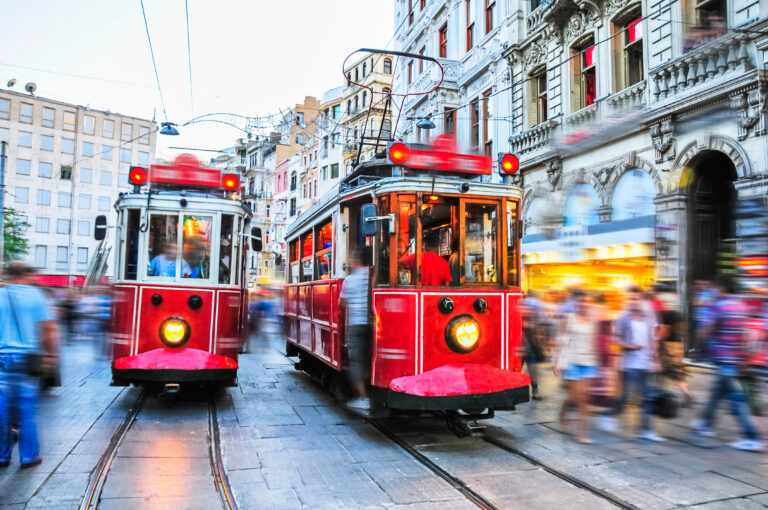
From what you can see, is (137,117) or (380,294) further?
(137,117)

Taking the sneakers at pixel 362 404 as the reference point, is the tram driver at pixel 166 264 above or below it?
above

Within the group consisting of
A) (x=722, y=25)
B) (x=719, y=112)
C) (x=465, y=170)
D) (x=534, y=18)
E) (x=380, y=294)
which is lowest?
(x=380, y=294)

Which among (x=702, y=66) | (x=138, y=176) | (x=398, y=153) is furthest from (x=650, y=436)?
(x=702, y=66)

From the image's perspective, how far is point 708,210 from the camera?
44.1 feet

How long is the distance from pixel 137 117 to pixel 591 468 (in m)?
61.4

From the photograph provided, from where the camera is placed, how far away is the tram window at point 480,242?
22.7ft

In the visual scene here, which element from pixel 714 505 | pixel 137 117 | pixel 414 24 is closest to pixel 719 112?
pixel 714 505

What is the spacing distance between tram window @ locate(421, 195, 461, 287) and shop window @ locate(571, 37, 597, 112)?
1139cm

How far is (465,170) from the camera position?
7332 millimetres

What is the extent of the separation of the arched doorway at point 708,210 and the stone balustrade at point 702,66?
5.39ft

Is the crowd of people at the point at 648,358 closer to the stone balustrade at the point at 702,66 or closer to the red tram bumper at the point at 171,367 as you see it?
the red tram bumper at the point at 171,367

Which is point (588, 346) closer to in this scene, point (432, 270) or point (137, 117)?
point (432, 270)

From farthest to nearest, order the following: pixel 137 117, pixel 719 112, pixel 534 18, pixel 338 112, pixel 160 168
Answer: pixel 137 117
pixel 338 112
pixel 534 18
pixel 719 112
pixel 160 168

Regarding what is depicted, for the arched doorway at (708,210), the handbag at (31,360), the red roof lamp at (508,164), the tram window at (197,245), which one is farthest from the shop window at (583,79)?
the handbag at (31,360)
